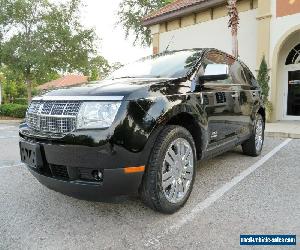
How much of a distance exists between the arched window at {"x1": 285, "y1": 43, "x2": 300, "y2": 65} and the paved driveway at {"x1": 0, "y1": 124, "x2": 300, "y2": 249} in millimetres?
10324

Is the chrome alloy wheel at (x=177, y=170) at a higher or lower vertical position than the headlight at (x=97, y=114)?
lower

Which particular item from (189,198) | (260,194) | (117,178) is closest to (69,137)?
(117,178)

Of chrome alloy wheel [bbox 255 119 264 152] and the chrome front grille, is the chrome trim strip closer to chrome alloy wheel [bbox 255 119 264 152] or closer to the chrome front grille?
the chrome front grille

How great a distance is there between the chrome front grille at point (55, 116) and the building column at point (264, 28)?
1104cm

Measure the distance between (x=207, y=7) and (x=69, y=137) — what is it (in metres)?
12.9

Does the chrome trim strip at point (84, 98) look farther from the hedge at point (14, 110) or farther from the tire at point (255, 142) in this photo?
the hedge at point (14, 110)

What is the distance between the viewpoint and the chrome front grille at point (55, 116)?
2705 mm

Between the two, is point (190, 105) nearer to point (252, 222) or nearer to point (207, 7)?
point (252, 222)

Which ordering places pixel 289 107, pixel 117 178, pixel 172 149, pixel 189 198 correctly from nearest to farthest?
pixel 117 178 < pixel 172 149 < pixel 189 198 < pixel 289 107

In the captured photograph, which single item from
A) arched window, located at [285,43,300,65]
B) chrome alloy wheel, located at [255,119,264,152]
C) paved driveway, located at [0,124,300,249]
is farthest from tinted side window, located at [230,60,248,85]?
arched window, located at [285,43,300,65]

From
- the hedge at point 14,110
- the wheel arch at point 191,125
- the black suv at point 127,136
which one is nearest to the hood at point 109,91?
the black suv at point 127,136

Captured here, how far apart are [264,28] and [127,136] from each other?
11.3 metres

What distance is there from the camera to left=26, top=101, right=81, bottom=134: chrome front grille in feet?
8.87

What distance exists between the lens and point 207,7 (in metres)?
14.1
